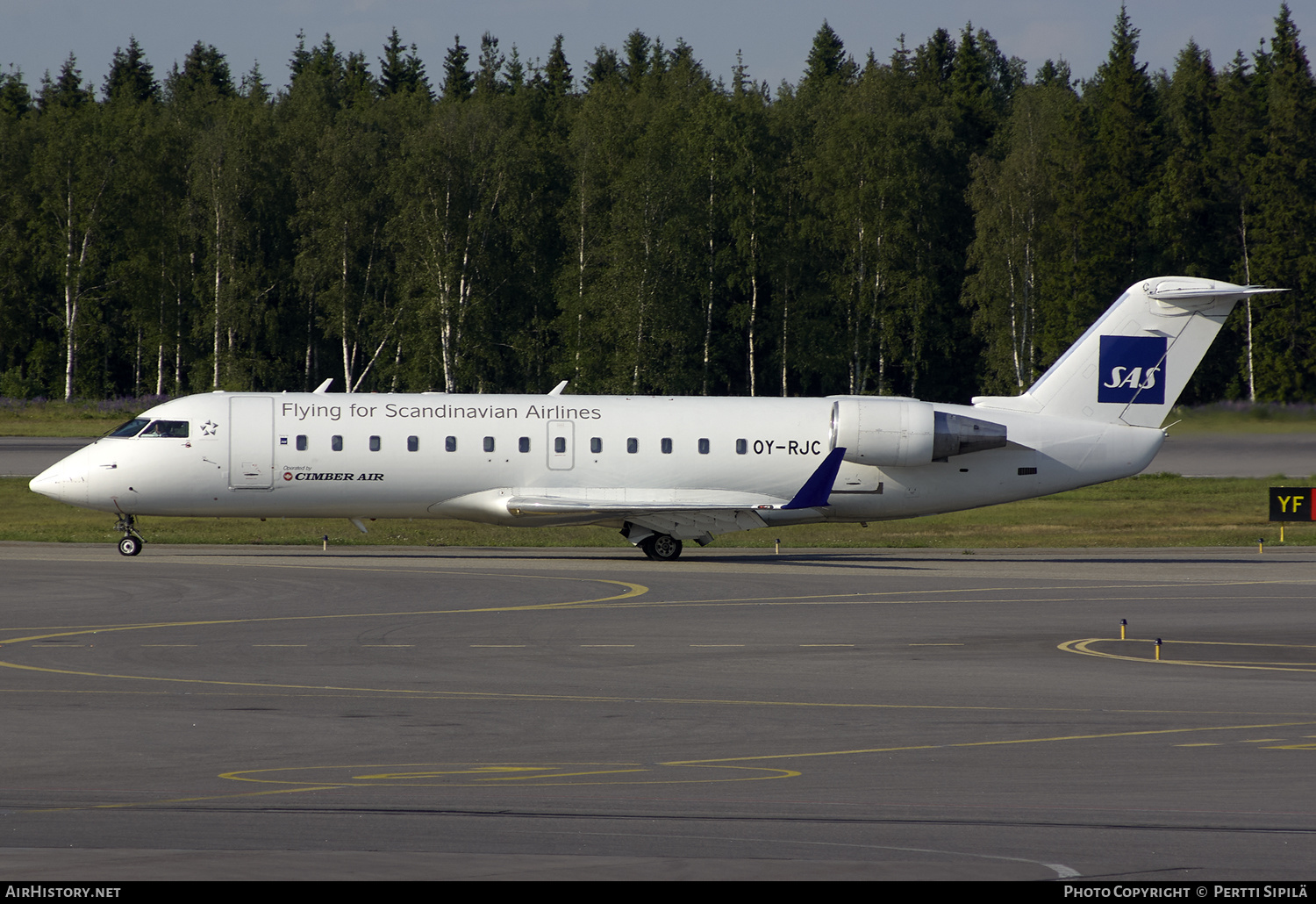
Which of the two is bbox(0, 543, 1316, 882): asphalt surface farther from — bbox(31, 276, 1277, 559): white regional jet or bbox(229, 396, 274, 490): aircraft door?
bbox(229, 396, 274, 490): aircraft door

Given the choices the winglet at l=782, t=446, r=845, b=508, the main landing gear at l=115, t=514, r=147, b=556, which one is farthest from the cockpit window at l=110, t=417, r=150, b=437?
the winglet at l=782, t=446, r=845, b=508

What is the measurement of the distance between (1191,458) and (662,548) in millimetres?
36685

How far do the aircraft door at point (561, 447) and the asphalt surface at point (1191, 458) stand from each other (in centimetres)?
2091

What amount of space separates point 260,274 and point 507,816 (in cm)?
7719

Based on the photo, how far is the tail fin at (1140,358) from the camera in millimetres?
33219

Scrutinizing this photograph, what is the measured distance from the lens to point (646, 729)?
48.1 ft

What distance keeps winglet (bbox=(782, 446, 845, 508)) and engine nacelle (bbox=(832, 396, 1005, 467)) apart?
69 cm

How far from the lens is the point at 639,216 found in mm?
76625

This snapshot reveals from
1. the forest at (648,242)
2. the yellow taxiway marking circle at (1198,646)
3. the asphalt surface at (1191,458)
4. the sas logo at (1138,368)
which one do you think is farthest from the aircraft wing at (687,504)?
the forest at (648,242)

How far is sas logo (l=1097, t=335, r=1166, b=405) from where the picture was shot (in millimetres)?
33250

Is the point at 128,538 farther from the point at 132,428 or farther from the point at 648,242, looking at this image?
the point at 648,242

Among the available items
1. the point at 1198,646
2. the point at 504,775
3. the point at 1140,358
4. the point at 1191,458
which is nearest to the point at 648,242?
the point at 1191,458
